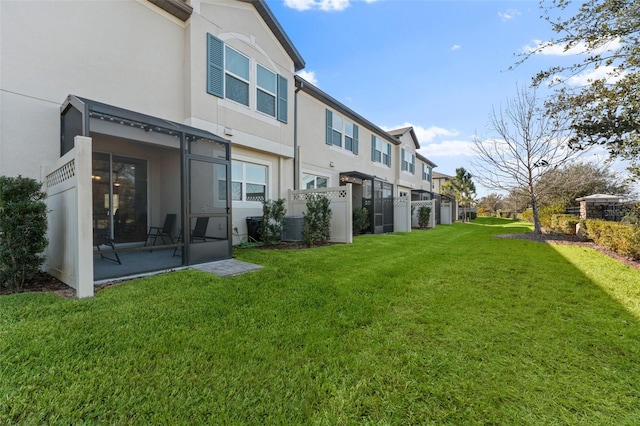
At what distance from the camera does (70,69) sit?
5.38 metres

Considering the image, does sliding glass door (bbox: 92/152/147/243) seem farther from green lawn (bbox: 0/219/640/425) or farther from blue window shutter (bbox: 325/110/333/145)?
blue window shutter (bbox: 325/110/333/145)

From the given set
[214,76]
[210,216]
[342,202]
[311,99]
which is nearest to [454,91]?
[311,99]

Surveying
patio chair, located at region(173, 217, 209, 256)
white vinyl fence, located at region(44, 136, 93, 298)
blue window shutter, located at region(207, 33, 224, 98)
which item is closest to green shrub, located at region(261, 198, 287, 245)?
patio chair, located at region(173, 217, 209, 256)

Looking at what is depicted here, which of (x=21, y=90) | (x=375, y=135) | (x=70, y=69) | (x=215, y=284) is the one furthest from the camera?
(x=375, y=135)

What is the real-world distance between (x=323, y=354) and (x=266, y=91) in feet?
28.9

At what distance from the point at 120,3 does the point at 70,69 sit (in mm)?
2045

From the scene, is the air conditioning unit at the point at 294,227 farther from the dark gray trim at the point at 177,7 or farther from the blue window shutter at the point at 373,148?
the blue window shutter at the point at 373,148

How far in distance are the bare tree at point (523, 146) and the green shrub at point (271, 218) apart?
34.1 feet

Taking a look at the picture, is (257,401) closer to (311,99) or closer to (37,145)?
(37,145)

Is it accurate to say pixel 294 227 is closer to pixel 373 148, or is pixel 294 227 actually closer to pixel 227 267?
pixel 227 267

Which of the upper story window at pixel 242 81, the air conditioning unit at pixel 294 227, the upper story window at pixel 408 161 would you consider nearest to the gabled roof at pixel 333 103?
the upper story window at pixel 242 81

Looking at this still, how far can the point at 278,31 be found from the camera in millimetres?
9367

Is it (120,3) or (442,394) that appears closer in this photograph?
(442,394)

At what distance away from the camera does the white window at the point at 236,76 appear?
7.89 m
